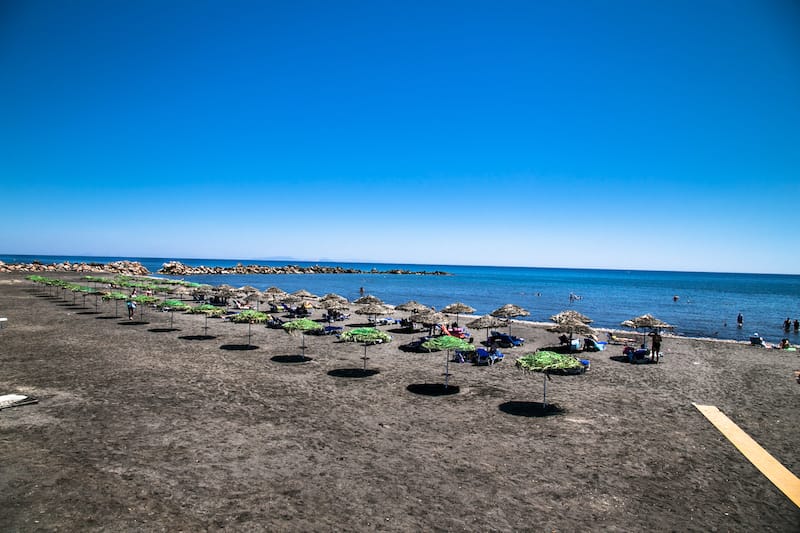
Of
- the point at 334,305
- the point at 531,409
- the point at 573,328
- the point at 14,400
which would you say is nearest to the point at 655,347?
the point at 573,328

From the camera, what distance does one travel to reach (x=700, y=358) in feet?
79.2

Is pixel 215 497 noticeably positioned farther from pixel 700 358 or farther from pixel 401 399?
pixel 700 358

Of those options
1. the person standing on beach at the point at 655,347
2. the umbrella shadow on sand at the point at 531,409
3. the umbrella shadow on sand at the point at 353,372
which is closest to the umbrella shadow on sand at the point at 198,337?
the umbrella shadow on sand at the point at 353,372

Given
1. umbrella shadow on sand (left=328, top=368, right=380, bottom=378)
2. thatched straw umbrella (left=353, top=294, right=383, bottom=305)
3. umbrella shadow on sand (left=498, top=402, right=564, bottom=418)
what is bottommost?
umbrella shadow on sand (left=328, top=368, right=380, bottom=378)

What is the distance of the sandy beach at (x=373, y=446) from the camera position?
8180 millimetres

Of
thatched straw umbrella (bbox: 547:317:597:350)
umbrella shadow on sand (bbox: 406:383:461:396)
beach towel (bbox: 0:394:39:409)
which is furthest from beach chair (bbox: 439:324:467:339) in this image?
beach towel (bbox: 0:394:39:409)

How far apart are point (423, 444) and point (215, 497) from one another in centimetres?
552

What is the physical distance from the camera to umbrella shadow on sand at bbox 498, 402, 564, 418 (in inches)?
551

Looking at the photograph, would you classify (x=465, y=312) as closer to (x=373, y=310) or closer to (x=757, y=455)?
(x=373, y=310)

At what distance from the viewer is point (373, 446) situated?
441 inches

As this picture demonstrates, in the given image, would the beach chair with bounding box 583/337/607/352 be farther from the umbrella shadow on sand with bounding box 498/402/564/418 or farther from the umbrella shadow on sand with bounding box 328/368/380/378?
the umbrella shadow on sand with bounding box 328/368/380/378

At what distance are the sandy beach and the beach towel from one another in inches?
19.4

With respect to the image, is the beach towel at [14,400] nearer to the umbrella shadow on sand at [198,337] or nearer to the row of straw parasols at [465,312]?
the umbrella shadow on sand at [198,337]

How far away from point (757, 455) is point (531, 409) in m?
6.28
